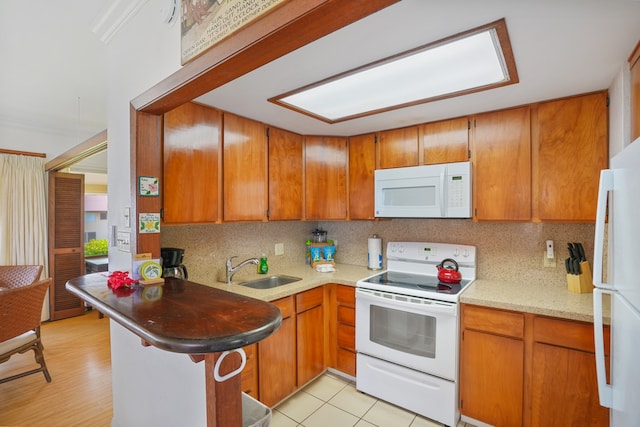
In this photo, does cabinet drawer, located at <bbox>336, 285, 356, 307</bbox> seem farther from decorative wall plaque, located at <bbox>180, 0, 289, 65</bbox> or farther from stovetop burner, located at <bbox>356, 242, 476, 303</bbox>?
decorative wall plaque, located at <bbox>180, 0, 289, 65</bbox>

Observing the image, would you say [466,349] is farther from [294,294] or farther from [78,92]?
[78,92]

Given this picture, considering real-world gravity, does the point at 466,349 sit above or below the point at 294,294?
below

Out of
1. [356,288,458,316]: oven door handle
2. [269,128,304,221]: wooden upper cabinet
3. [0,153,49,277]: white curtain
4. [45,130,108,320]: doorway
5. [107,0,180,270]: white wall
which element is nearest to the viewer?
[107,0,180,270]: white wall

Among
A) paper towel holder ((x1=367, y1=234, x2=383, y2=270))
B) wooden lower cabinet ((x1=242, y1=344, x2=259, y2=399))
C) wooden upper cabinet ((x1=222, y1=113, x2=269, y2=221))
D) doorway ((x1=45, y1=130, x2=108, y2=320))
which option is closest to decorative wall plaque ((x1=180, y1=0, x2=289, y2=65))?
wooden upper cabinet ((x1=222, y1=113, x2=269, y2=221))

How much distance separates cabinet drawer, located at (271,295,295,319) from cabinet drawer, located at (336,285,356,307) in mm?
462

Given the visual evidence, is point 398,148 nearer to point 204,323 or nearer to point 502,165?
point 502,165

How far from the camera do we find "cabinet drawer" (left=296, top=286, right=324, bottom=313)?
7.61 feet

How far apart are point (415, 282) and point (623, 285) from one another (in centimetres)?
144

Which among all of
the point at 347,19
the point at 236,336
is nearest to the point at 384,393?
the point at 236,336

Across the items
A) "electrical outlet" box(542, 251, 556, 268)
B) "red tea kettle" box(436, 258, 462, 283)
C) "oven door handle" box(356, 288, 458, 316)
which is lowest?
"oven door handle" box(356, 288, 458, 316)

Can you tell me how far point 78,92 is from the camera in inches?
110

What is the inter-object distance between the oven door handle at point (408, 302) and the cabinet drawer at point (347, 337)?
34cm

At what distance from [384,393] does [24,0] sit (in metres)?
3.29

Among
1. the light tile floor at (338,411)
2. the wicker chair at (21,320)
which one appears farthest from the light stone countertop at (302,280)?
the wicker chair at (21,320)
